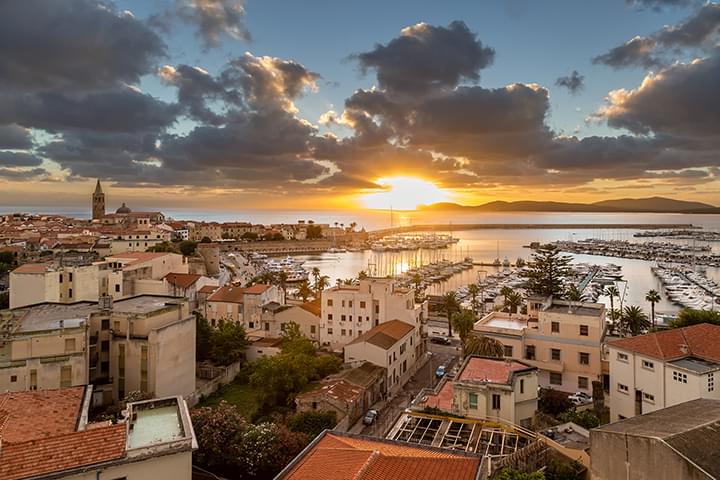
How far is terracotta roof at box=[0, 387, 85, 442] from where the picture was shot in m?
11.4

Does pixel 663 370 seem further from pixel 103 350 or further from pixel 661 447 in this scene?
pixel 103 350

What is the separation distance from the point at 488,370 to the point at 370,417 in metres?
6.45

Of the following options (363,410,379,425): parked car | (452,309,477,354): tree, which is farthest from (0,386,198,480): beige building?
(452,309,477,354): tree

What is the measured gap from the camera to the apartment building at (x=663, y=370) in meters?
15.2

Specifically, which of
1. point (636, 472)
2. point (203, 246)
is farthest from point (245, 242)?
point (636, 472)

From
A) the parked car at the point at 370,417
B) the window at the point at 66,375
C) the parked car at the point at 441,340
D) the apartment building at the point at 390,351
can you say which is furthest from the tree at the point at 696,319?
the window at the point at 66,375

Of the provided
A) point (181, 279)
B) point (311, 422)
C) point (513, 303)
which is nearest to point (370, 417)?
point (311, 422)

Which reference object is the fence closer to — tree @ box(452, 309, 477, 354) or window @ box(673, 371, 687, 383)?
tree @ box(452, 309, 477, 354)

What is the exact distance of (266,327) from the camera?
32.5 meters

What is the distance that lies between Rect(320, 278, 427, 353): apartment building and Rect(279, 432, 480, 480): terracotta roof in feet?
60.8

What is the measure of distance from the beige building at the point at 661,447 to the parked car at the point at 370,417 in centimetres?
1278

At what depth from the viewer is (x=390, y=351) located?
24484 millimetres

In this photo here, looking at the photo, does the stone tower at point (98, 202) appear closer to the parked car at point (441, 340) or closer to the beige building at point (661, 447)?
the parked car at point (441, 340)

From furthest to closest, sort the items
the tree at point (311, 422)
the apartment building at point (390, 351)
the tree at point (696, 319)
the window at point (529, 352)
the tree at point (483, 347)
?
the tree at point (696, 319) → the apartment building at point (390, 351) → the window at point (529, 352) → the tree at point (483, 347) → the tree at point (311, 422)
